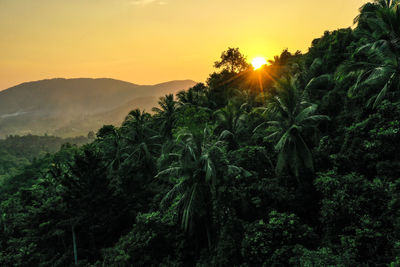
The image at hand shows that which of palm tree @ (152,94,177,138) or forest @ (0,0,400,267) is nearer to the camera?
forest @ (0,0,400,267)

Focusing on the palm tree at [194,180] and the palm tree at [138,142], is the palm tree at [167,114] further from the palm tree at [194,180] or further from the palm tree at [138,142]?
the palm tree at [194,180]

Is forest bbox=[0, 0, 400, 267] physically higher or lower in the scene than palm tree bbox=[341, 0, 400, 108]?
lower

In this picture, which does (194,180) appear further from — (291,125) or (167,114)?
(167,114)

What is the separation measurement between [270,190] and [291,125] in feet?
14.2

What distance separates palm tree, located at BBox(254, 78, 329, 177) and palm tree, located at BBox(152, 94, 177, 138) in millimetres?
14024

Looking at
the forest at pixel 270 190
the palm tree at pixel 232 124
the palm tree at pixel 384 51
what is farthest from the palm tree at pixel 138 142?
the palm tree at pixel 384 51

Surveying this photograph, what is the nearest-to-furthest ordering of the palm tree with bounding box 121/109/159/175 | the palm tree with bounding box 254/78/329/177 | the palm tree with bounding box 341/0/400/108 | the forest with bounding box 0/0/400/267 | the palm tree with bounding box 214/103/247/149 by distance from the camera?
the forest with bounding box 0/0/400/267 → the palm tree with bounding box 341/0/400/108 → the palm tree with bounding box 254/78/329/177 → the palm tree with bounding box 214/103/247/149 → the palm tree with bounding box 121/109/159/175

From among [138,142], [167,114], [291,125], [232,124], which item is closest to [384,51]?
[291,125]

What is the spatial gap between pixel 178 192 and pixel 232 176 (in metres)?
3.18

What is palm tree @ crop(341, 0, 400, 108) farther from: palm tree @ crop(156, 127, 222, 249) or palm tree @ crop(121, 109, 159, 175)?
palm tree @ crop(121, 109, 159, 175)

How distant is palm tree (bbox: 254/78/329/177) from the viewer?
13734 millimetres

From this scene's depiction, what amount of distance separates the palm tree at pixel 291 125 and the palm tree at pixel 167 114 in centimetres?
1402

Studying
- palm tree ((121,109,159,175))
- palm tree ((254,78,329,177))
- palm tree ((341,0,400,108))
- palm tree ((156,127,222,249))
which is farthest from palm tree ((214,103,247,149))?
palm tree ((341,0,400,108))

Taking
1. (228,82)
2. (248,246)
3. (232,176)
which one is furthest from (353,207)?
(228,82)
